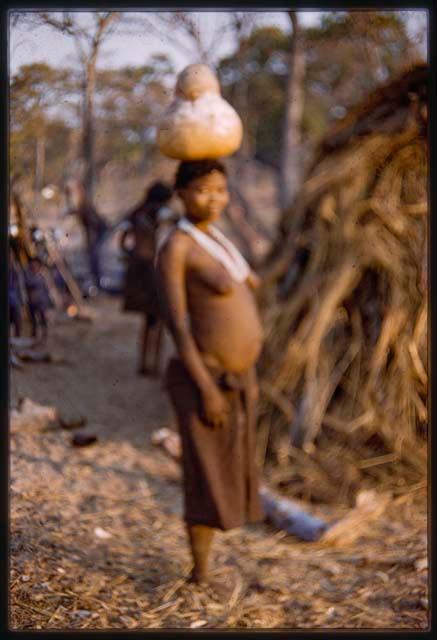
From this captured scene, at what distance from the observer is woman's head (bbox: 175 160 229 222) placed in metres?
2.51

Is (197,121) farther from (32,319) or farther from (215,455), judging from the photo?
(215,455)

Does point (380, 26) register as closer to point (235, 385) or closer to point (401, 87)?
point (401, 87)

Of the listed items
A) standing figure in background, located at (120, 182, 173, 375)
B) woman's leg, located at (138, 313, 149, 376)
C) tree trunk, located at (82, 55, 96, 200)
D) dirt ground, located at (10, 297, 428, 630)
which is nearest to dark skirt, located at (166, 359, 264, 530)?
dirt ground, located at (10, 297, 428, 630)

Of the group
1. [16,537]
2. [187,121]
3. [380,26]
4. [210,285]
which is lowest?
→ [16,537]

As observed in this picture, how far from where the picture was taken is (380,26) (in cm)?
756

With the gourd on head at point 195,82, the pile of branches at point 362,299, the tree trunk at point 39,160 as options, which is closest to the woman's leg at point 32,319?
the tree trunk at point 39,160

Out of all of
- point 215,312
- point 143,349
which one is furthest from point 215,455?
point 143,349

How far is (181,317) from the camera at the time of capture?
2512 millimetres

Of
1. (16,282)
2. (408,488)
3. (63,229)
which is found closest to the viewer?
(16,282)

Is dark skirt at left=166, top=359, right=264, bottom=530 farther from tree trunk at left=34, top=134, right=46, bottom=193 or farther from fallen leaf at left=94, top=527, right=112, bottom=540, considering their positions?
tree trunk at left=34, top=134, right=46, bottom=193

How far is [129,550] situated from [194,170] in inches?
59.5

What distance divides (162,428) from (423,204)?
1.95 meters

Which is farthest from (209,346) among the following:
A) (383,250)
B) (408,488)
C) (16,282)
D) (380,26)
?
(380,26)

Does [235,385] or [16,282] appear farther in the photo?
[235,385]
